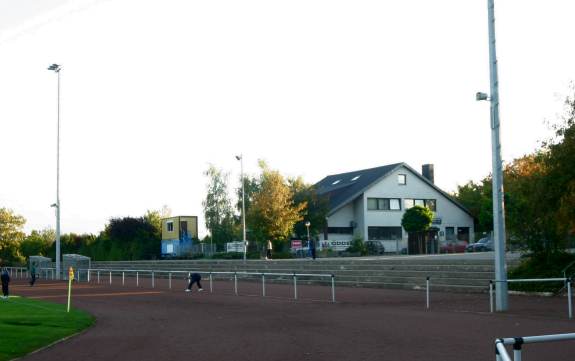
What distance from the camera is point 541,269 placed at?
24031mm

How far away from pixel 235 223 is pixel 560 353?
199 ft

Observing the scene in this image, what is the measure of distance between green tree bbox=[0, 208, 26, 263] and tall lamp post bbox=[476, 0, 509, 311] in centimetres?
6784

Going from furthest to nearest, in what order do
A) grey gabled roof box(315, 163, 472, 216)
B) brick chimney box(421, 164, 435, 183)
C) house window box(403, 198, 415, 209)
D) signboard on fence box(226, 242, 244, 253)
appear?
brick chimney box(421, 164, 435, 183) < house window box(403, 198, 415, 209) < grey gabled roof box(315, 163, 472, 216) < signboard on fence box(226, 242, 244, 253)

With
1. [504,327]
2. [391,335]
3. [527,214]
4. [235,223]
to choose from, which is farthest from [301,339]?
[235,223]

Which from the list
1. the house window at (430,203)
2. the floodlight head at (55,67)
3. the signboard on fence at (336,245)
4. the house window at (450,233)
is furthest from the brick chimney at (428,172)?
the floodlight head at (55,67)

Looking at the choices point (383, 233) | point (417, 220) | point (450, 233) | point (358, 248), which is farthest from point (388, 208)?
point (358, 248)

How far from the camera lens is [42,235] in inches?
3460

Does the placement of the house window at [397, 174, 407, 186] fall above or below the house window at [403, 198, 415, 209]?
above

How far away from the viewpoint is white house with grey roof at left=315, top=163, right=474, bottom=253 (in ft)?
198

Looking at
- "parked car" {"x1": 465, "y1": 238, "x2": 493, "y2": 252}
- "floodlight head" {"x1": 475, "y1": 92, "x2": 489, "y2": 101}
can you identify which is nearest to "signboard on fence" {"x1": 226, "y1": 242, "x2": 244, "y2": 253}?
"parked car" {"x1": 465, "y1": 238, "x2": 493, "y2": 252}

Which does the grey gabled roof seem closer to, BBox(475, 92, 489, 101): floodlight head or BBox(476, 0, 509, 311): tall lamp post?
BBox(476, 0, 509, 311): tall lamp post

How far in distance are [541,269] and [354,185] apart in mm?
39651

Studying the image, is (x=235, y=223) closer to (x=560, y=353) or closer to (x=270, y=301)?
(x=270, y=301)

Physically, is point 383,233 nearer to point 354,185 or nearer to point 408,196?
point 408,196
